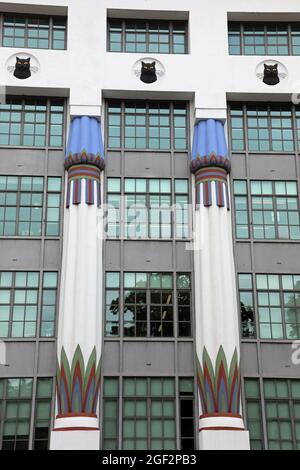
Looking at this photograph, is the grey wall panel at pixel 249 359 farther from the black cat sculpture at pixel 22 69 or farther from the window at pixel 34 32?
the window at pixel 34 32

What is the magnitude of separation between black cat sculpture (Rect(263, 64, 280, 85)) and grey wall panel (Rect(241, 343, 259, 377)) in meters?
10.7

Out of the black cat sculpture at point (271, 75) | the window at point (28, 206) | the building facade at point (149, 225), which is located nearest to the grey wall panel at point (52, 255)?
the building facade at point (149, 225)

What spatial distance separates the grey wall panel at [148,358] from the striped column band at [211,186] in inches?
215

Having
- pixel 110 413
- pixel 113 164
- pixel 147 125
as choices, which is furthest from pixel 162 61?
pixel 110 413

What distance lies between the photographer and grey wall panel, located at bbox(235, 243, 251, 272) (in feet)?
81.4

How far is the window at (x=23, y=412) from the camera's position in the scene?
22.2 metres

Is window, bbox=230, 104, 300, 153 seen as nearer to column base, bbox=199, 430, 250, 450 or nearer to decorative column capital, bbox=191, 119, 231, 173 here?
decorative column capital, bbox=191, 119, 231, 173

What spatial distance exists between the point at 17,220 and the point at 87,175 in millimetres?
3170

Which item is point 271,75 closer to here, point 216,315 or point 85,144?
point 85,144

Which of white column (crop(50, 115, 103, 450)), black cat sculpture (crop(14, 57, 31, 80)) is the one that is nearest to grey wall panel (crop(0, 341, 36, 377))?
white column (crop(50, 115, 103, 450))

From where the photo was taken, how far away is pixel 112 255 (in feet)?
81.2

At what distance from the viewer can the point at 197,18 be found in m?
27.4

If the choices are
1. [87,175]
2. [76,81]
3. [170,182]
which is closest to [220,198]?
[170,182]

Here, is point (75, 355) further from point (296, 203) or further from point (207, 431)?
point (296, 203)
